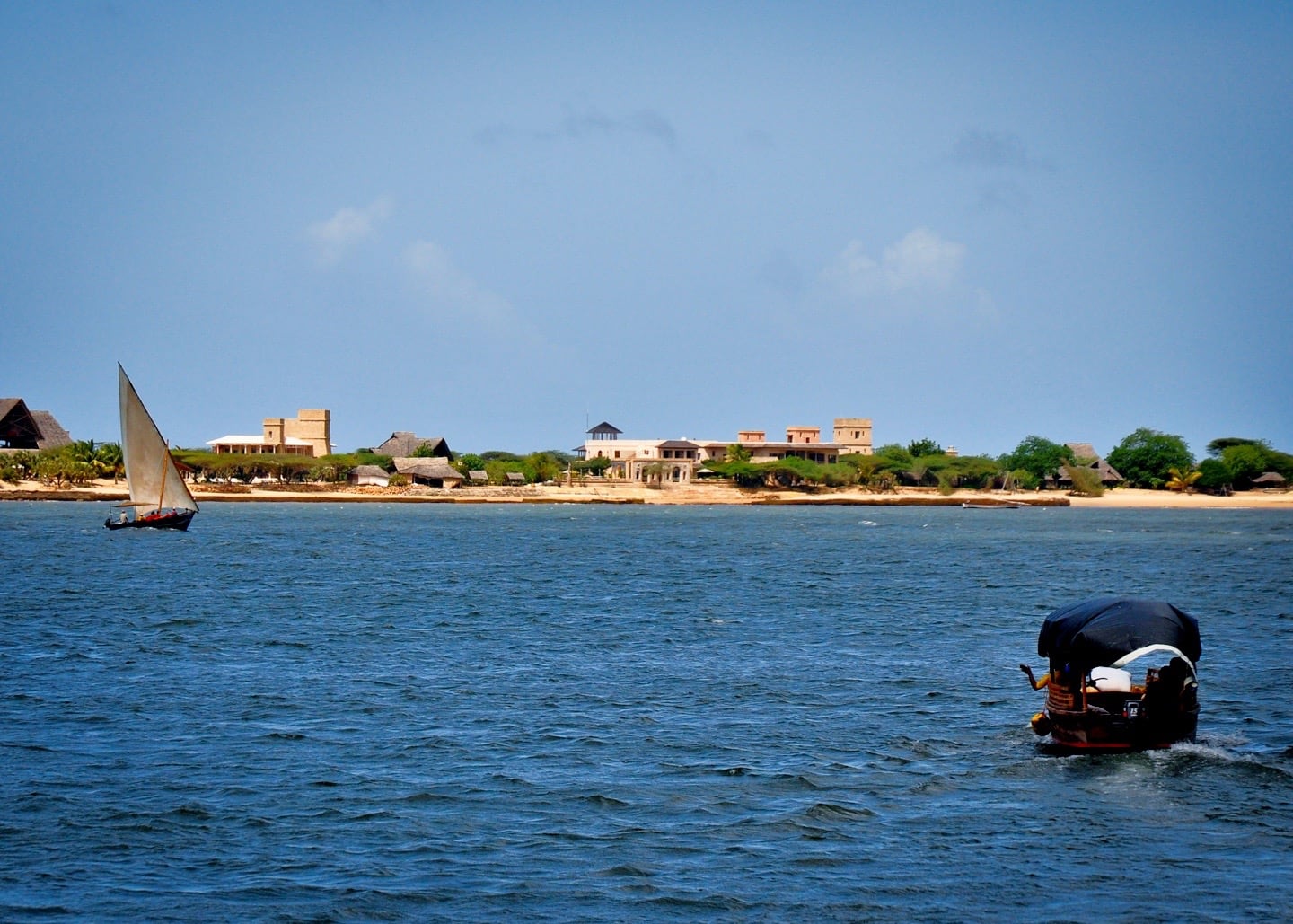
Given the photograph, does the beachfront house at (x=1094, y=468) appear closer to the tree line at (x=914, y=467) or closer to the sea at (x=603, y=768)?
the tree line at (x=914, y=467)

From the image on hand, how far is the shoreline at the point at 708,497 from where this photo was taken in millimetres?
158000

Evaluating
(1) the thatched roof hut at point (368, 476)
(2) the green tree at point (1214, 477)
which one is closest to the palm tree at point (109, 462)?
(1) the thatched roof hut at point (368, 476)

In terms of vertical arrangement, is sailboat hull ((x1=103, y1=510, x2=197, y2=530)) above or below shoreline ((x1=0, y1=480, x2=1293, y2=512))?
below

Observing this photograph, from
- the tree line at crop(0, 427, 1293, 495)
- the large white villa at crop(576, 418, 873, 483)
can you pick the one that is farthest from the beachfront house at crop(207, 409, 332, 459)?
the large white villa at crop(576, 418, 873, 483)

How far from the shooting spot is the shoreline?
158000 millimetres

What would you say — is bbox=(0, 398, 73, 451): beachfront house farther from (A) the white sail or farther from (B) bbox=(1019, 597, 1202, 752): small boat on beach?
(B) bbox=(1019, 597, 1202, 752): small boat on beach

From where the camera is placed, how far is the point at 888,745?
23.7 metres

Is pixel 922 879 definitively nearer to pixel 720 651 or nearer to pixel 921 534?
pixel 720 651

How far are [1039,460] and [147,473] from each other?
424 ft

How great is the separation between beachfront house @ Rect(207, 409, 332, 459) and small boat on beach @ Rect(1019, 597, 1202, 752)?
525 ft

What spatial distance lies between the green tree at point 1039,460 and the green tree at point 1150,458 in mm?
7077

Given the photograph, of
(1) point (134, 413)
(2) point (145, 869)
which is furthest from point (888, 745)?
(1) point (134, 413)

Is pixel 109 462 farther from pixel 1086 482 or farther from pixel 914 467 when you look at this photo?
pixel 1086 482

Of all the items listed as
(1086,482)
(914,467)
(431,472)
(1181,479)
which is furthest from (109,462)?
(1181,479)
